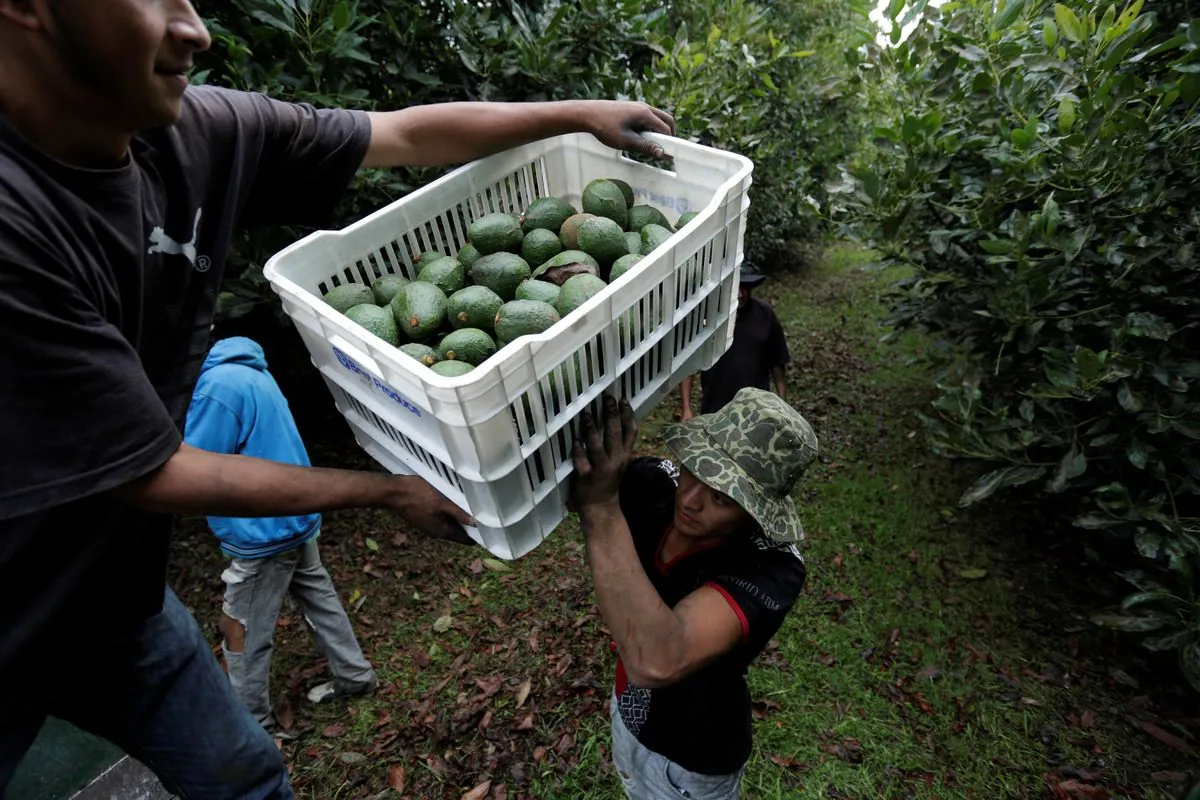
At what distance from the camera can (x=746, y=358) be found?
418 cm

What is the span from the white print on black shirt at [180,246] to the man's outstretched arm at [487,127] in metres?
0.61

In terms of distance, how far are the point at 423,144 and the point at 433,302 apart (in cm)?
62

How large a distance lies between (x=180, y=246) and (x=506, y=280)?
0.83 metres

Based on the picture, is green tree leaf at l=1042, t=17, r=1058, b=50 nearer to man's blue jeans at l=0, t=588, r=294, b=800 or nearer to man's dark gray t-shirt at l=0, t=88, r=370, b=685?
man's dark gray t-shirt at l=0, t=88, r=370, b=685

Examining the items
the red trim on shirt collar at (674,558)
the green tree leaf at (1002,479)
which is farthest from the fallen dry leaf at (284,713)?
the green tree leaf at (1002,479)

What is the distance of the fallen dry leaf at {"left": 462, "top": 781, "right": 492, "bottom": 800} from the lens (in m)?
2.96

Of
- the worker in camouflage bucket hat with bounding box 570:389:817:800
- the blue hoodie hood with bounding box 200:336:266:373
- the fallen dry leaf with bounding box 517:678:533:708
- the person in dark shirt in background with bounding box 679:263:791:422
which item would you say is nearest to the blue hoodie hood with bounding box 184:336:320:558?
the blue hoodie hood with bounding box 200:336:266:373

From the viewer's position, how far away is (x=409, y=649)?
12.0 feet

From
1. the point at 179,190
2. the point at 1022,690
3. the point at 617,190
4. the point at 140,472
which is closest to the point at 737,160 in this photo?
the point at 617,190

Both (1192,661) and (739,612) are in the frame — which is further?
(1192,661)

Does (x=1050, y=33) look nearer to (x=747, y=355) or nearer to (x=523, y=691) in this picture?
(x=747, y=355)

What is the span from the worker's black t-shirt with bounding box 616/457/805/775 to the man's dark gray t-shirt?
128cm

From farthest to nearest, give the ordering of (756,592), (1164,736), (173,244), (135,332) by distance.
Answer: (1164,736) → (756,592) → (173,244) → (135,332)

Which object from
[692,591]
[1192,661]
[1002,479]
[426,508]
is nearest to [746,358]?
[1002,479]
